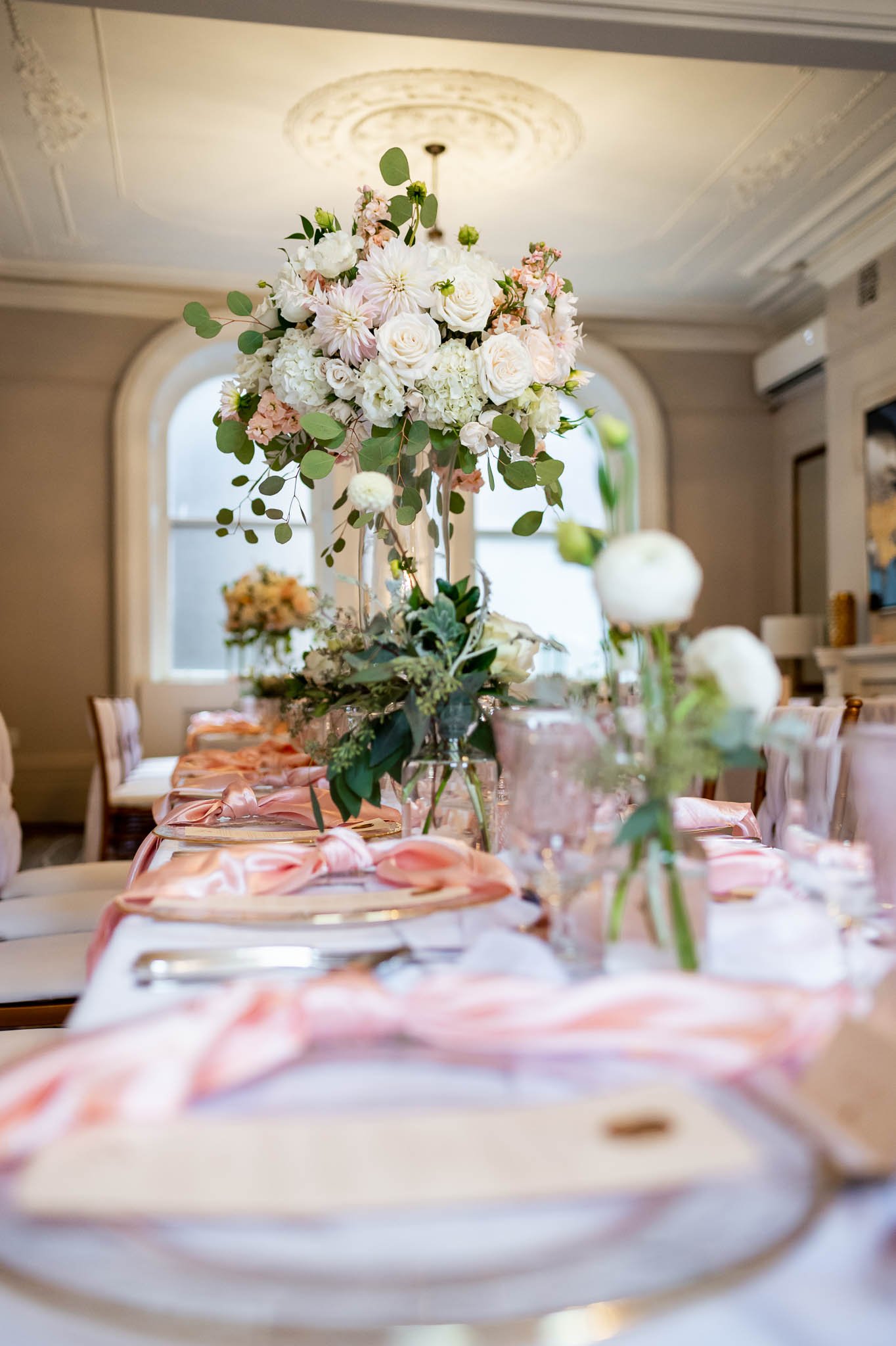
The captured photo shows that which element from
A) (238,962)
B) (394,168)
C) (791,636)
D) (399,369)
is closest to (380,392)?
(399,369)

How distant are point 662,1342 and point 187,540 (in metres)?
7.60

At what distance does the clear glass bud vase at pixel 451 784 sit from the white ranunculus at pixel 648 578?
1.67 ft

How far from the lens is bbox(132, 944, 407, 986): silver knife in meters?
0.79

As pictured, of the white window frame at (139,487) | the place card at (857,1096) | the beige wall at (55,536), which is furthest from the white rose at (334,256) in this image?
the beige wall at (55,536)

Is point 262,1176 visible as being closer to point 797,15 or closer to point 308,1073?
point 308,1073

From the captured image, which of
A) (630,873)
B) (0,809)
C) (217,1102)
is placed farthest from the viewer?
(0,809)

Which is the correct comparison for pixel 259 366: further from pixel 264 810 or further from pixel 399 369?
pixel 264 810

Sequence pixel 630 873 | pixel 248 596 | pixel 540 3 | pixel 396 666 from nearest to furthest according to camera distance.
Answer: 1. pixel 630 873
2. pixel 396 666
3. pixel 540 3
4. pixel 248 596

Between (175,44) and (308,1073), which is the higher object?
(175,44)

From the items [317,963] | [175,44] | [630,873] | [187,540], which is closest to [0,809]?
[317,963]

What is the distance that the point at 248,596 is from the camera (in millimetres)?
4898

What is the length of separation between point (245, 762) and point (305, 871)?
1409 millimetres

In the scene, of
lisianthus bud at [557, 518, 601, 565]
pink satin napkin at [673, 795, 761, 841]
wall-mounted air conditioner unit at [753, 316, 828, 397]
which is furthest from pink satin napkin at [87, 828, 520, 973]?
wall-mounted air conditioner unit at [753, 316, 828, 397]

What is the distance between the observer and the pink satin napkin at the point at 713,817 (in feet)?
5.24
